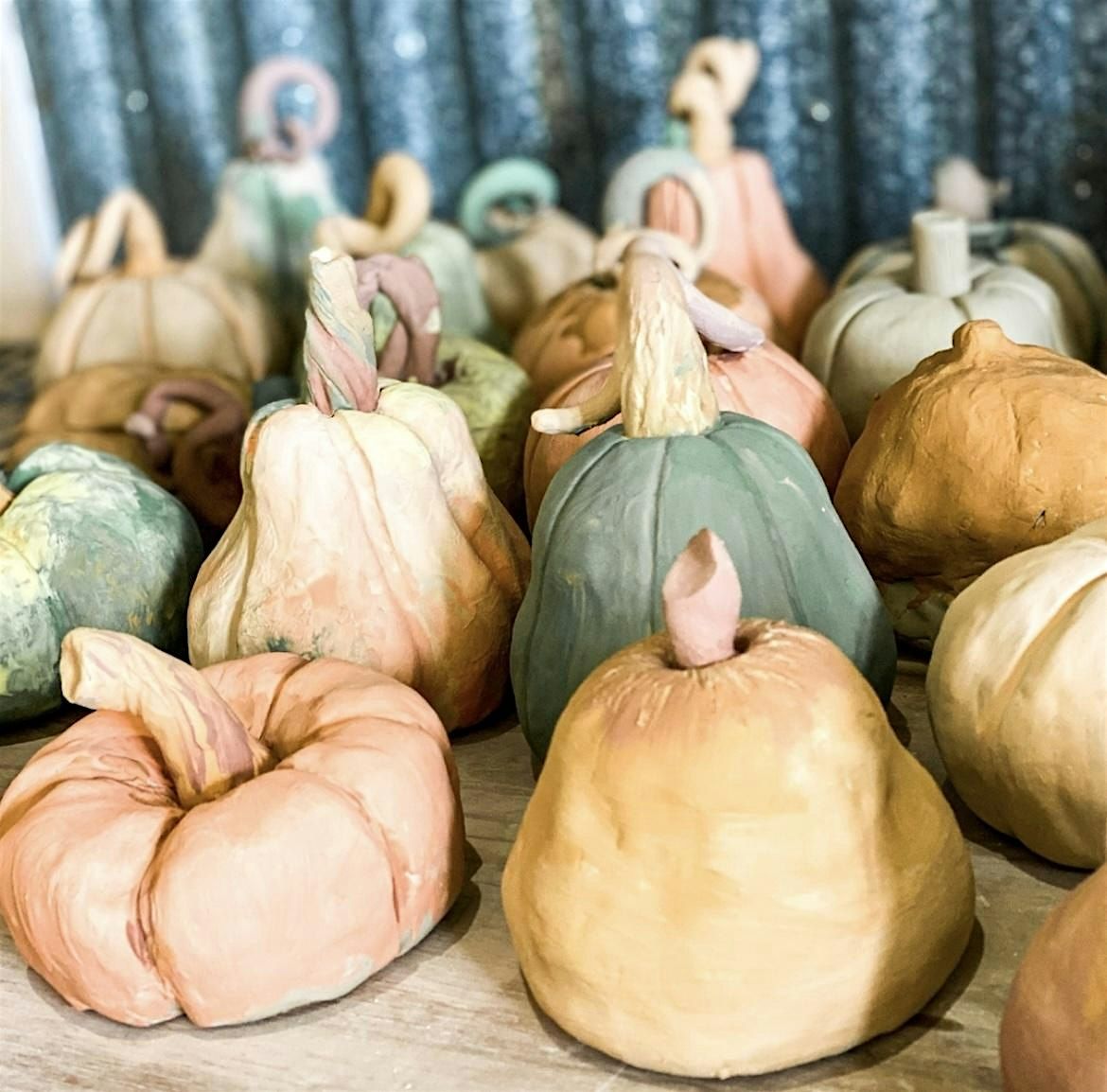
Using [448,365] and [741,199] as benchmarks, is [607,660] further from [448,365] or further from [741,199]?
[741,199]

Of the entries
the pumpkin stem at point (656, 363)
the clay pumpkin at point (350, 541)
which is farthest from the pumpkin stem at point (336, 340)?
the pumpkin stem at point (656, 363)

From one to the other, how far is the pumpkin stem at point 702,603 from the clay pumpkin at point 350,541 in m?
0.38

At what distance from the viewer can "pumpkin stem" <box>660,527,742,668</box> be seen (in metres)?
0.85

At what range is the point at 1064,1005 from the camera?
2.47ft

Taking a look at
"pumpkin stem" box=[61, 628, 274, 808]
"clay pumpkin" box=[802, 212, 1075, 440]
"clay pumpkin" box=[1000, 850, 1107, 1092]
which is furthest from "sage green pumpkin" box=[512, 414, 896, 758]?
"clay pumpkin" box=[802, 212, 1075, 440]

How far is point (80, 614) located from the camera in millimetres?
1330

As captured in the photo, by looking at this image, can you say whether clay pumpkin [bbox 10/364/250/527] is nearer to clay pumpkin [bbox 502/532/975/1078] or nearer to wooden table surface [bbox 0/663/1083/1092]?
wooden table surface [bbox 0/663/1083/1092]

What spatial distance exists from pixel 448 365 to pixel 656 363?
0.55 m

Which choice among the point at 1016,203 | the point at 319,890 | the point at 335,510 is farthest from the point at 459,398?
the point at 1016,203

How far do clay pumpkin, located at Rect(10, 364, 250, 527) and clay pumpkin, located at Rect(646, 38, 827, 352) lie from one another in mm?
662

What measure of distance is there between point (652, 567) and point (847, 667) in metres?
0.20

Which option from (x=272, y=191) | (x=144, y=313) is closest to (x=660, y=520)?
(x=144, y=313)

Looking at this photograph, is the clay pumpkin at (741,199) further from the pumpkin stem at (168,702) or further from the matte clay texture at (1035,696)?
the pumpkin stem at (168,702)

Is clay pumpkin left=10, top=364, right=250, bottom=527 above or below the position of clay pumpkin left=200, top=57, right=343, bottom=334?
below
